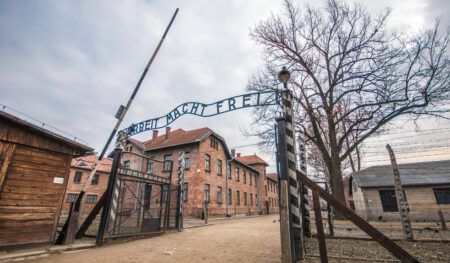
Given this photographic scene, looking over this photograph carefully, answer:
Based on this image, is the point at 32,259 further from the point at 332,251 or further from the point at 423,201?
the point at 423,201

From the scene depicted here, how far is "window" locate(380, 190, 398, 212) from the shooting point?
19.7m

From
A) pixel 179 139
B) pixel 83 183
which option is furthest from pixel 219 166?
pixel 83 183

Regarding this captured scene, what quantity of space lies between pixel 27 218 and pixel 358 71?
16058mm

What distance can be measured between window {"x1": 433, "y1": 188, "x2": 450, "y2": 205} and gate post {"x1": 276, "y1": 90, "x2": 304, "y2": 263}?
2137 centimetres

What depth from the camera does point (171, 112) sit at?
29.4 ft

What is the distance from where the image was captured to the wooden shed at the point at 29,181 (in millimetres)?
5781

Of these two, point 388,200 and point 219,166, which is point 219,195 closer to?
point 219,166

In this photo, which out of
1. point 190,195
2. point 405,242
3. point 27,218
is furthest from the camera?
point 190,195

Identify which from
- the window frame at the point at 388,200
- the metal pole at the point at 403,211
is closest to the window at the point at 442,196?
the window frame at the point at 388,200

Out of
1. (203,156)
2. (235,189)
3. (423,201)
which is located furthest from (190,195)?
(423,201)

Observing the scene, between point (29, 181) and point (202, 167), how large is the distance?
55.1 ft

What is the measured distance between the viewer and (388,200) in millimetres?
19953

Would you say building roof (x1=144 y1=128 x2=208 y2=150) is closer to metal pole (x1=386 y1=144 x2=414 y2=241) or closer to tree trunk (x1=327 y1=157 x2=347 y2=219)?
tree trunk (x1=327 y1=157 x2=347 y2=219)

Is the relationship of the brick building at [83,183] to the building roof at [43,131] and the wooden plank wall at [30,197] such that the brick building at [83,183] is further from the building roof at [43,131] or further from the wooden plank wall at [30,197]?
the wooden plank wall at [30,197]
